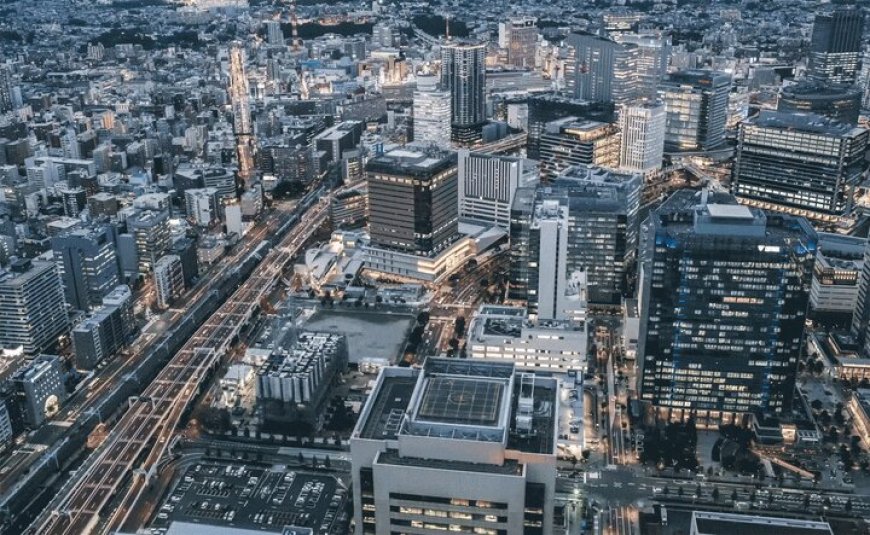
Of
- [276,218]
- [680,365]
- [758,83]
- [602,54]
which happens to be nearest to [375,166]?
[276,218]

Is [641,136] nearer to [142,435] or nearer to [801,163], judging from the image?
[801,163]

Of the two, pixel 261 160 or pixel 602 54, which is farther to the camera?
pixel 602 54

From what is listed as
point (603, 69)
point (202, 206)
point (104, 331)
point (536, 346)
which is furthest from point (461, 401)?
point (603, 69)

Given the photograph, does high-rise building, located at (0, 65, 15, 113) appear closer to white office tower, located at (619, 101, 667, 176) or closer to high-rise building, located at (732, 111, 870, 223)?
white office tower, located at (619, 101, 667, 176)

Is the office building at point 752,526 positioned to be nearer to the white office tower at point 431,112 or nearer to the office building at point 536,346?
the office building at point 536,346

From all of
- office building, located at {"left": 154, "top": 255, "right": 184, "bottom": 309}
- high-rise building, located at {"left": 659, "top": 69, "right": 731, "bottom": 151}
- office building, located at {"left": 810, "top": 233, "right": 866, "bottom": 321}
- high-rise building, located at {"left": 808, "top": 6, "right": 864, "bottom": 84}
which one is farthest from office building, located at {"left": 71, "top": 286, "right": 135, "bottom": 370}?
high-rise building, located at {"left": 808, "top": 6, "right": 864, "bottom": 84}

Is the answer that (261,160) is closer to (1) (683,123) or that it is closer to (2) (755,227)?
(1) (683,123)
